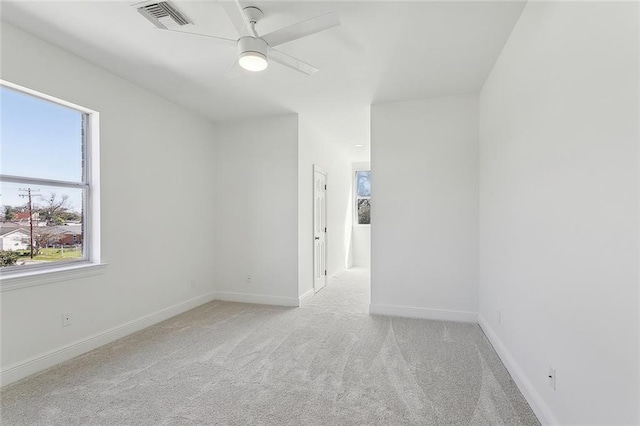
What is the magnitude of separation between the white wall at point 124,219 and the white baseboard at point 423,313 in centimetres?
252

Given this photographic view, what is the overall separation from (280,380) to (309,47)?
2.74m

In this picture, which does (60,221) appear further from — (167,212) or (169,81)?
(169,81)

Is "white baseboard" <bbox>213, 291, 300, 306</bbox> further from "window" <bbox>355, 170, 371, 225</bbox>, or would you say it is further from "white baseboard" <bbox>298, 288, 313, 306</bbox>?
"window" <bbox>355, 170, 371, 225</bbox>

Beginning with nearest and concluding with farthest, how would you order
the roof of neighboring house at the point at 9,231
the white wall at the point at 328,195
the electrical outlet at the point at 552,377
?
the electrical outlet at the point at 552,377
the roof of neighboring house at the point at 9,231
the white wall at the point at 328,195

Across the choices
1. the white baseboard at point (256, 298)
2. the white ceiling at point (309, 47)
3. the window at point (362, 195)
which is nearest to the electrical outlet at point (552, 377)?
the white ceiling at point (309, 47)

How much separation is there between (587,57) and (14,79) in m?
3.73

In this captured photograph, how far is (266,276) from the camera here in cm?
442

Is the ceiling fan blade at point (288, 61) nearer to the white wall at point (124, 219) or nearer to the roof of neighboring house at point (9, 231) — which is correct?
the white wall at point (124, 219)

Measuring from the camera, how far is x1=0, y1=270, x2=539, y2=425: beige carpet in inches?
76.0

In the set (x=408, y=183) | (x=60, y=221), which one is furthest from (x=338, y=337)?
(x=60, y=221)

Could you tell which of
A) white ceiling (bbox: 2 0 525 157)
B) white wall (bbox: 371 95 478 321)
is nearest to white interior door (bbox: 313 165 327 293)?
white wall (bbox: 371 95 478 321)

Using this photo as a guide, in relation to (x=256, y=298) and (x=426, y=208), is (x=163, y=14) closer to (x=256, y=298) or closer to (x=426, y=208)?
(x=426, y=208)

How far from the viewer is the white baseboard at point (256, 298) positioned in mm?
4297

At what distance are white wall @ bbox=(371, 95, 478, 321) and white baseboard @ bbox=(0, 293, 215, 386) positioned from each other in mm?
2609
